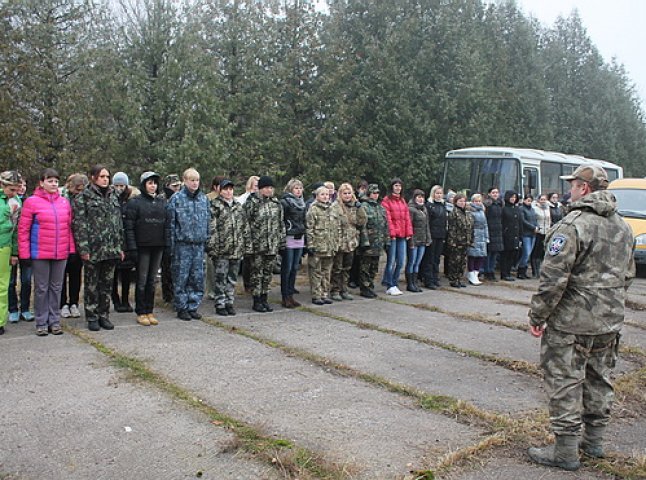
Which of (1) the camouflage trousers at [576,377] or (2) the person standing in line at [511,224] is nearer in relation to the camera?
(1) the camouflage trousers at [576,377]

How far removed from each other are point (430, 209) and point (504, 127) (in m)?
18.7

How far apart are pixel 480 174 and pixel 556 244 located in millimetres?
15324

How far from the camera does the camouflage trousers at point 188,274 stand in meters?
8.53

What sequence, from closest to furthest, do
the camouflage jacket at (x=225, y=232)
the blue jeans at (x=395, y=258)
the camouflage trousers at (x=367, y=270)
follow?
the camouflage jacket at (x=225, y=232) → the camouflage trousers at (x=367, y=270) → the blue jeans at (x=395, y=258)

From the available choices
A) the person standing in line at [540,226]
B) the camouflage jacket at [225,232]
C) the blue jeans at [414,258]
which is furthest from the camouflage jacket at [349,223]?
the person standing in line at [540,226]

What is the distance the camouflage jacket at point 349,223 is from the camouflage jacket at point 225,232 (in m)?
1.83

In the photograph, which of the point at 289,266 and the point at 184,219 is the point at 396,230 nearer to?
the point at 289,266

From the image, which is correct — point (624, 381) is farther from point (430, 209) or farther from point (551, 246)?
point (430, 209)

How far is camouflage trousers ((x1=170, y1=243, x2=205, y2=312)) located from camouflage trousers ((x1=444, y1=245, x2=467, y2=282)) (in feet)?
18.5

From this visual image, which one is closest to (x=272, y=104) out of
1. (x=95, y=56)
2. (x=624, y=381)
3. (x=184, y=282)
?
(x=95, y=56)

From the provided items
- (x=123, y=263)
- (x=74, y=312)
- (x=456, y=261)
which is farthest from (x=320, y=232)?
(x=456, y=261)

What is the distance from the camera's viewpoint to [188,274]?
8.64 meters

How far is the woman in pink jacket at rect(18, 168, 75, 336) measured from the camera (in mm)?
7270

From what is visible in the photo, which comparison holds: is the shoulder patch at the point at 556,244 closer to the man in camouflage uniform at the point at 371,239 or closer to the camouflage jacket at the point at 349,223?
the camouflage jacket at the point at 349,223
